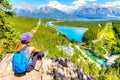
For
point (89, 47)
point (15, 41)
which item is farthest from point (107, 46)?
point (15, 41)

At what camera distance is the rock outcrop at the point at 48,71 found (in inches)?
501

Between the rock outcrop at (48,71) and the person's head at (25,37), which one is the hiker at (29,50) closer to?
the person's head at (25,37)

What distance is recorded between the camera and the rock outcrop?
41.8ft

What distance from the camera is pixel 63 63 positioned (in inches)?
577

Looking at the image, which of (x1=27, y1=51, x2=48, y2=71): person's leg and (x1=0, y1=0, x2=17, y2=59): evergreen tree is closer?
(x1=27, y1=51, x2=48, y2=71): person's leg

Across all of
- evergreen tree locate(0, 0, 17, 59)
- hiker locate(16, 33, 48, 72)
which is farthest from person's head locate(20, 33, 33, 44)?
evergreen tree locate(0, 0, 17, 59)

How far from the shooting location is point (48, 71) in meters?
13.4

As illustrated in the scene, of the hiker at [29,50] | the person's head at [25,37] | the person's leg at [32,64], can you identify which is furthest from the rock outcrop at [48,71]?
the person's head at [25,37]

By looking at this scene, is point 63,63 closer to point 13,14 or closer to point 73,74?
point 73,74

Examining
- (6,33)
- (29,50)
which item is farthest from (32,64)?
(6,33)

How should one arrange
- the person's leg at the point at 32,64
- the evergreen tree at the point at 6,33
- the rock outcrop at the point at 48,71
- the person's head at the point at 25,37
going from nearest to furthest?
the person's head at the point at 25,37
the person's leg at the point at 32,64
the rock outcrop at the point at 48,71
the evergreen tree at the point at 6,33

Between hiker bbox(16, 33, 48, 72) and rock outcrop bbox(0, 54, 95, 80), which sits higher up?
hiker bbox(16, 33, 48, 72)

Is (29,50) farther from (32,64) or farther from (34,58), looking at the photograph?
(32,64)

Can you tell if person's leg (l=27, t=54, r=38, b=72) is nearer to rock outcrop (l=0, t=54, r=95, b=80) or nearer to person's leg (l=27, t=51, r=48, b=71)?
person's leg (l=27, t=51, r=48, b=71)
